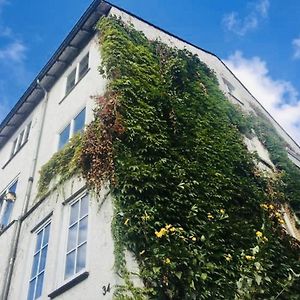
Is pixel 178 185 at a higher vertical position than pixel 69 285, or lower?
higher

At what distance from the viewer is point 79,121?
41.0 ft

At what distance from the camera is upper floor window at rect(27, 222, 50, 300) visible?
957 centimetres

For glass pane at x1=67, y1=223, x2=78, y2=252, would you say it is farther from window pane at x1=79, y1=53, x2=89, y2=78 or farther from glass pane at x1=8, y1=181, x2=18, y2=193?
window pane at x1=79, y1=53, x2=89, y2=78

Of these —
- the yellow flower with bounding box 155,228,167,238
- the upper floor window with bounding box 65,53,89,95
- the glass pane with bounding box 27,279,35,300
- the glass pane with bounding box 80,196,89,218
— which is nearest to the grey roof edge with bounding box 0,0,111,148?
the upper floor window with bounding box 65,53,89,95

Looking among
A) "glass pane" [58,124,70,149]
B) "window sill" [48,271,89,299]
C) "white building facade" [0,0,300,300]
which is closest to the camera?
"window sill" [48,271,89,299]

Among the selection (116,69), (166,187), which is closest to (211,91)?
(116,69)

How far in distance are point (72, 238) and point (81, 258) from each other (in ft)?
2.71

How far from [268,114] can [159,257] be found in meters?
14.8

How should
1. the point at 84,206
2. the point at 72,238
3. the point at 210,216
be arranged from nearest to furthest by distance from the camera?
the point at 210,216
the point at 72,238
the point at 84,206

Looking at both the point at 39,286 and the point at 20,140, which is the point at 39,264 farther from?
the point at 20,140

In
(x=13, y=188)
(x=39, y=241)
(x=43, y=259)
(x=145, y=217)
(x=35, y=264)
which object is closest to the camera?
(x=145, y=217)

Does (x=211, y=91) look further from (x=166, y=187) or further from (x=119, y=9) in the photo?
(x=166, y=187)

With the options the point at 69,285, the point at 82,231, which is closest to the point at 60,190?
the point at 82,231

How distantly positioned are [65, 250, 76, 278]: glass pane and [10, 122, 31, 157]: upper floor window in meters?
8.10
